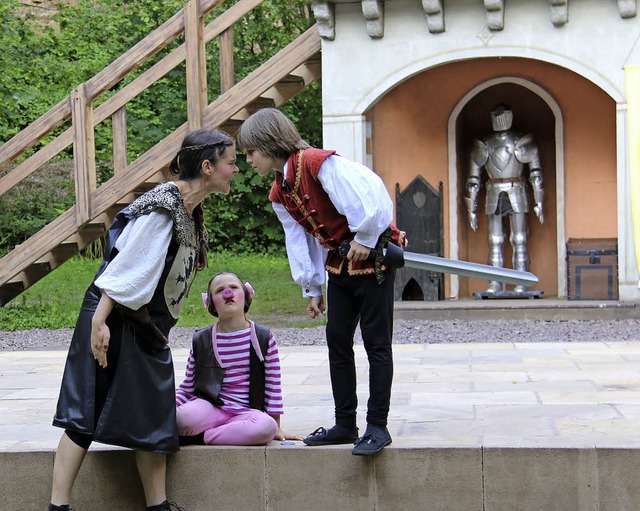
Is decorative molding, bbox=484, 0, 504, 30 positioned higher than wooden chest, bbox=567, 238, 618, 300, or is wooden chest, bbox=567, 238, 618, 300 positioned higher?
decorative molding, bbox=484, 0, 504, 30

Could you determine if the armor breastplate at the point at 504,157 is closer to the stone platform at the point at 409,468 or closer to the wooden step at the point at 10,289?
the wooden step at the point at 10,289

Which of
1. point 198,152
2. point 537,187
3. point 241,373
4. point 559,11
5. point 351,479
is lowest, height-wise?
point 351,479

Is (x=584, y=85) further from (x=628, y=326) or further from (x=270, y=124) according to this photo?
(x=270, y=124)

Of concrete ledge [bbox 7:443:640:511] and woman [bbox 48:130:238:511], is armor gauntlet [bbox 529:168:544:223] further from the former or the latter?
woman [bbox 48:130:238:511]

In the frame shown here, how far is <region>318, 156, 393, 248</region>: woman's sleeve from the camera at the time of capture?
14.0 feet

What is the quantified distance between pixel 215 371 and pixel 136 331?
59cm

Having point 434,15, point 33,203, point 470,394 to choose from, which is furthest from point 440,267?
point 33,203

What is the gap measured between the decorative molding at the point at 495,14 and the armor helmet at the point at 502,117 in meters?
1.43

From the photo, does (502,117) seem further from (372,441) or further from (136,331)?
(136,331)

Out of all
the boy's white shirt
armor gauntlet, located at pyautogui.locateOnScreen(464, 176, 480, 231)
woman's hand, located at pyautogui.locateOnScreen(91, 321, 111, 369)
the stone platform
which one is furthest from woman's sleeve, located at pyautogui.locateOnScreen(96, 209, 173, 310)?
armor gauntlet, located at pyautogui.locateOnScreen(464, 176, 480, 231)

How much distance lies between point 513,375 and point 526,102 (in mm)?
6847

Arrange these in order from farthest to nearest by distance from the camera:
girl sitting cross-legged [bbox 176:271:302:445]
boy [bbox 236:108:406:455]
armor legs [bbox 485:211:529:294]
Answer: armor legs [bbox 485:211:529:294]
girl sitting cross-legged [bbox 176:271:302:445]
boy [bbox 236:108:406:455]

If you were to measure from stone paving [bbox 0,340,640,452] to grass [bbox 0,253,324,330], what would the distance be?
120 inches

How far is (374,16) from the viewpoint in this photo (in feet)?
37.5
